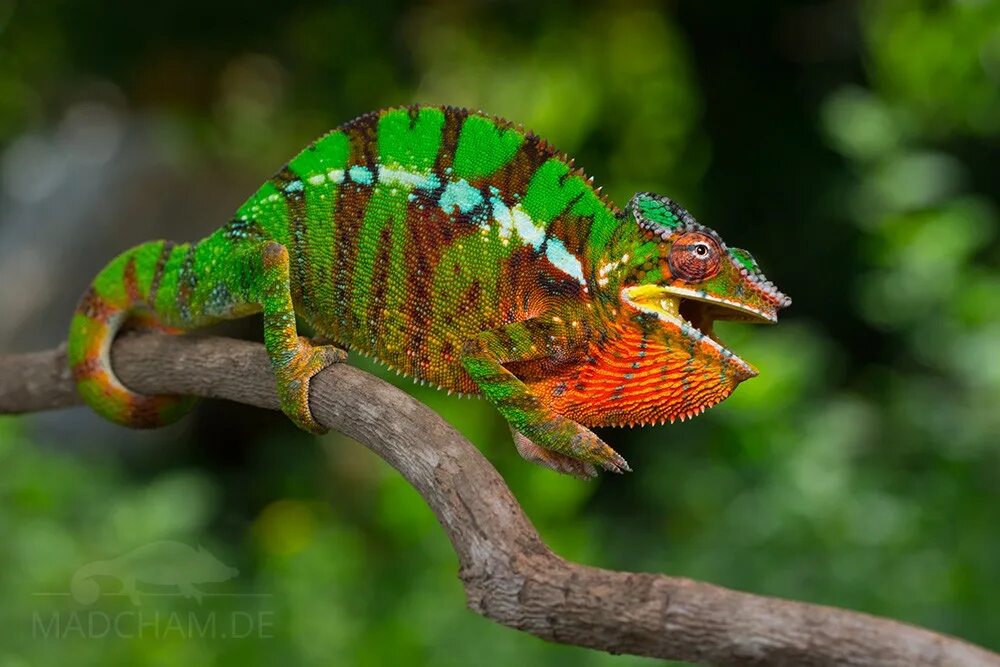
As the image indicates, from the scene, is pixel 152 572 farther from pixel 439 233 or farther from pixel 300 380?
pixel 439 233

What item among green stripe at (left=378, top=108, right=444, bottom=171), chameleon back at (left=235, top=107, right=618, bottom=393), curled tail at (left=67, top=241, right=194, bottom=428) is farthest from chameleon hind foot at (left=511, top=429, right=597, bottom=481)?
curled tail at (left=67, top=241, right=194, bottom=428)

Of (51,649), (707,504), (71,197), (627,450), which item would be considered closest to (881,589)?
(707,504)

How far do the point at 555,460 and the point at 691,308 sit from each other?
270 mm

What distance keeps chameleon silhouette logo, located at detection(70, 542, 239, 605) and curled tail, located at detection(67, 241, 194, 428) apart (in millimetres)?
1467

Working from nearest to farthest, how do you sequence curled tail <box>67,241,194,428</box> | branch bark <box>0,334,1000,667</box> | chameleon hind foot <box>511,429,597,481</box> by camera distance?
branch bark <box>0,334,1000,667</box>, chameleon hind foot <box>511,429,597,481</box>, curled tail <box>67,241,194,428</box>

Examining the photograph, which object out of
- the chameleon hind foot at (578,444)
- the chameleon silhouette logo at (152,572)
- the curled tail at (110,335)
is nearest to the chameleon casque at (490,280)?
the chameleon hind foot at (578,444)

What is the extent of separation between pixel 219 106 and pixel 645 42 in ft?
7.01

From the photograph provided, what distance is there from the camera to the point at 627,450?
4453 mm

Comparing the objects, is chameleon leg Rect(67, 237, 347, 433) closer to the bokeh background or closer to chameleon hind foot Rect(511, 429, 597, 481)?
chameleon hind foot Rect(511, 429, 597, 481)

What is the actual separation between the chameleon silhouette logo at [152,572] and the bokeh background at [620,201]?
54 millimetres

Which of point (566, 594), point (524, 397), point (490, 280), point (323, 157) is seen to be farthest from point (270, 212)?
point (566, 594)

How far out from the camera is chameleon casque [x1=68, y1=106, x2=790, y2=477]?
1462mm

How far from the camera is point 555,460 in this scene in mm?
1562

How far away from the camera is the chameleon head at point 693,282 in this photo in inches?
55.1
